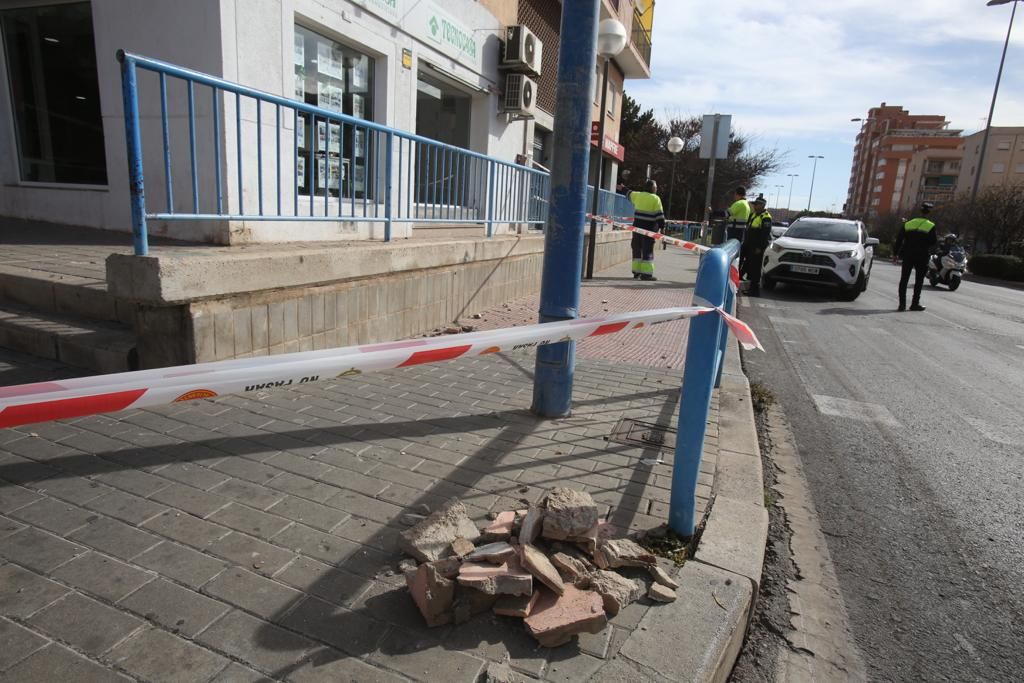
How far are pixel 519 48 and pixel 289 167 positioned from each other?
21.3ft

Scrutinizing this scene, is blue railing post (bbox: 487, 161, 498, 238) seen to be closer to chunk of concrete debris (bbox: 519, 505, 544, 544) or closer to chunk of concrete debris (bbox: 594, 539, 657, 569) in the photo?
chunk of concrete debris (bbox: 519, 505, 544, 544)

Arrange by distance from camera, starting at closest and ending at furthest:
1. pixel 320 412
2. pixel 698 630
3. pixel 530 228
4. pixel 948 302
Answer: pixel 698 630
pixel 320 412
pixel 530 228
pixel 948 302

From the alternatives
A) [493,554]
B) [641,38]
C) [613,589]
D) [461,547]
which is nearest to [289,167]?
[461,547]

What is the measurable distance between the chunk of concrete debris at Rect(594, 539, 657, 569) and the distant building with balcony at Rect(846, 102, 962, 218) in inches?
3888

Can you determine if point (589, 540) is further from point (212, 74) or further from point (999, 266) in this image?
point (999, 266)

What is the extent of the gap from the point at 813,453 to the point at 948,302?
12.8 metres

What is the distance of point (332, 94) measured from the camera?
7477 mm

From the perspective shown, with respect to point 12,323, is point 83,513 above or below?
below

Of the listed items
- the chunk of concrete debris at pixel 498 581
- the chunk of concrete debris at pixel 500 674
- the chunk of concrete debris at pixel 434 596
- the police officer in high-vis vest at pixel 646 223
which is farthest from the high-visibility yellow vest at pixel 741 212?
the chunk of concrete debris at pixel 500 674

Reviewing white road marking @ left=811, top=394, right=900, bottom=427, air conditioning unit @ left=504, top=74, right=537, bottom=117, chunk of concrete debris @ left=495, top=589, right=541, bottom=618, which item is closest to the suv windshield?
air conditioning unit @ left=504, top=74, right=537, bottom=117

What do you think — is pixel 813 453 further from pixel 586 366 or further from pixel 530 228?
pixel 530 228

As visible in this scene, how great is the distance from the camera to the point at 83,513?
2410 millimetres

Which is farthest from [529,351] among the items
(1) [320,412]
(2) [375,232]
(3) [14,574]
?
(3) [14,574]

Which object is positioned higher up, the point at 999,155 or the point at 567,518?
the point at 999,155
